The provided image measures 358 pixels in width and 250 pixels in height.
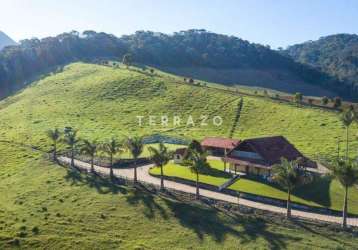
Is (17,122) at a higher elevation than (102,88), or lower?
lower

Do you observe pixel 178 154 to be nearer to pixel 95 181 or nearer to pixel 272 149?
pixel 272 149

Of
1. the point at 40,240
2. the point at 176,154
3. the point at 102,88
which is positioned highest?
the point at 102,88

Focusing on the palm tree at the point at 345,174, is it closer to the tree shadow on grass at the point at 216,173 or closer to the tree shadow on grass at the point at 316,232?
the tree shadow on grass at the point at 316,232

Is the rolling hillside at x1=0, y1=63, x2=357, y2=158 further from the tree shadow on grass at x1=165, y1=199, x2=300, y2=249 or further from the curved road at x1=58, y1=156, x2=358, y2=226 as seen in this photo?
the tree shadow on grass at x1=165, y1=199, x2=300, y2=249

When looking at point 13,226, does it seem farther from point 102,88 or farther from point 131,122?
point 102,88

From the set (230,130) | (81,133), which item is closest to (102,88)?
(81,133)

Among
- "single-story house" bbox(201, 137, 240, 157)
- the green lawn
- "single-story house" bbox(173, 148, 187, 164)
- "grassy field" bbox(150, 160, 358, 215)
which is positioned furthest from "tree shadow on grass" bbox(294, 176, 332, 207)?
"single-story house" bbox(173, 148, 187, 164)
